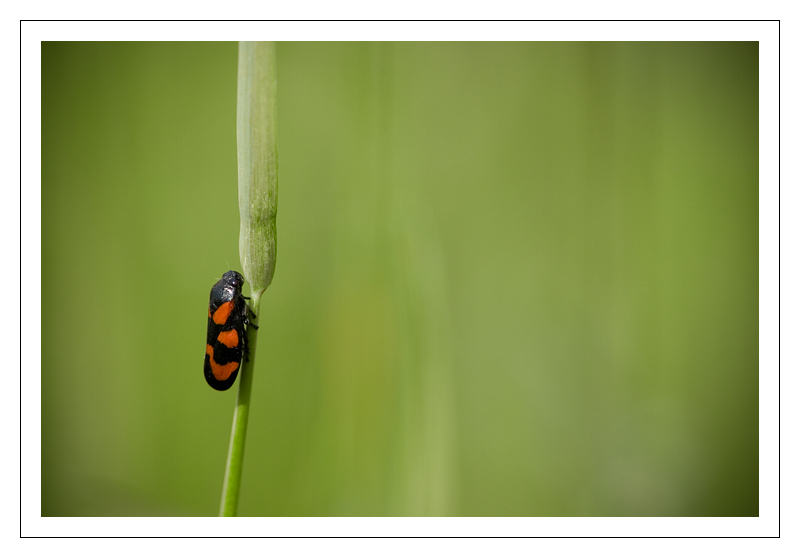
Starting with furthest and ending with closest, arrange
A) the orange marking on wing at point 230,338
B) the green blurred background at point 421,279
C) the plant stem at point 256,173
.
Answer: the green blurred background at point 421,279 → the orange marking on wing at point 230,338 → the plant stem at point 256,173

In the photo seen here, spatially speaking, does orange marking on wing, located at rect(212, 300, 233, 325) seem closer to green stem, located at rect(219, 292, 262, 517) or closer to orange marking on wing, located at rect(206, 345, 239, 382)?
orange marking on wing, located at rect(206, 345, 239, 382)

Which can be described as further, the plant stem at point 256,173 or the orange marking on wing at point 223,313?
the orange marking on wing at point 223,313

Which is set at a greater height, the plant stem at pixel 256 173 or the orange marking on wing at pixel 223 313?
the plant stem at pixel 256 173
